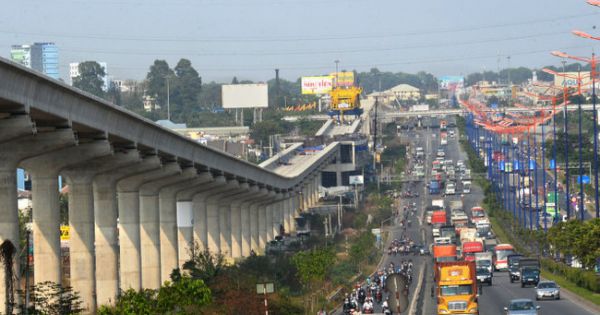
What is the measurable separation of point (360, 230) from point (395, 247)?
73.9 ft

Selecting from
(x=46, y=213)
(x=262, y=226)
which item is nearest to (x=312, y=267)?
(x=46, y=213)

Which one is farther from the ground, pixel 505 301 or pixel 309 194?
pixel 309 194

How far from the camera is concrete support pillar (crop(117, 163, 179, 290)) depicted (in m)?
78.5

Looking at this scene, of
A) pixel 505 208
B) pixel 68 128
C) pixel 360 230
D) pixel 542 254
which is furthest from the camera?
pixel 505 208

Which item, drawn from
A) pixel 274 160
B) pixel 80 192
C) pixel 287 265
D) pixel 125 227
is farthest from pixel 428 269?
pixel 274 160

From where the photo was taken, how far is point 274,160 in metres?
192

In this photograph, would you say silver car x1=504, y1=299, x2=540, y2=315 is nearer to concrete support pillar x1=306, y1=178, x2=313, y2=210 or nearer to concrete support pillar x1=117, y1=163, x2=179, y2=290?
concrete support pillar x1=117, y1=163, x2=179, y2=290

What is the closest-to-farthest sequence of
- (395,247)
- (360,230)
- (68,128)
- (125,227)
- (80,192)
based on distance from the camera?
(68,128) → (80,192) → (125,227) → (395,247) → (360,230)

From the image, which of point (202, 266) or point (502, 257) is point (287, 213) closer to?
point (502, 257)

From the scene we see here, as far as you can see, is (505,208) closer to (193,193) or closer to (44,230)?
(193,193)

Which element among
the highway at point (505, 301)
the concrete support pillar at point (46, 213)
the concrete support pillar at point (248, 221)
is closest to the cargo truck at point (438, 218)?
the concrete support pillar at point (248, 221)

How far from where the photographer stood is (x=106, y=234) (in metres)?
73.9

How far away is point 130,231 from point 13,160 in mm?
20065

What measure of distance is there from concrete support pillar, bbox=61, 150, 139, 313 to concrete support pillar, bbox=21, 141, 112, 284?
3.57 metres
